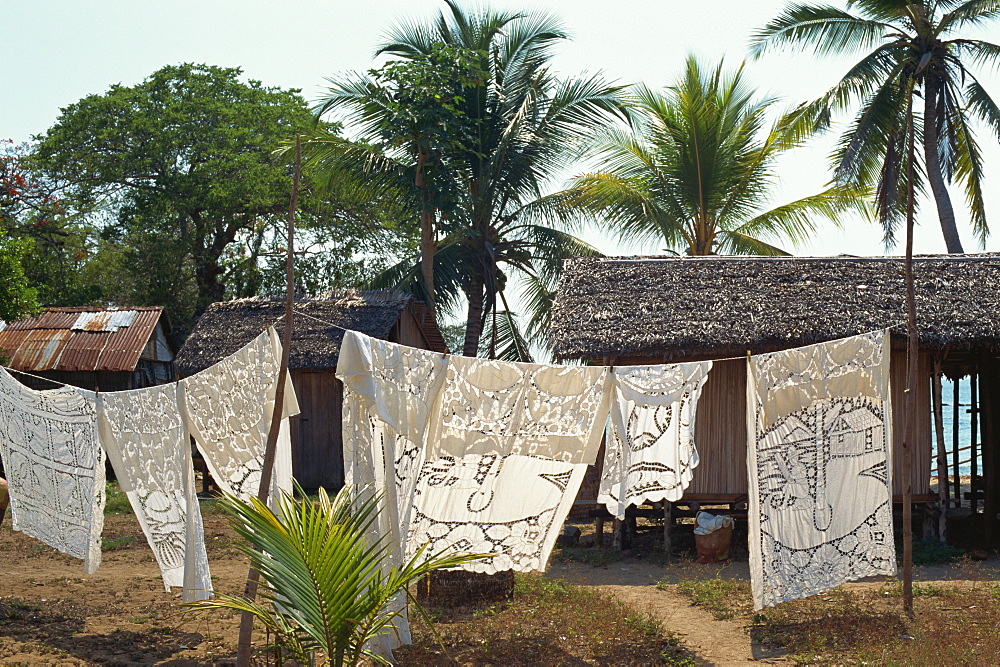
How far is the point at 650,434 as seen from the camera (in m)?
5.36

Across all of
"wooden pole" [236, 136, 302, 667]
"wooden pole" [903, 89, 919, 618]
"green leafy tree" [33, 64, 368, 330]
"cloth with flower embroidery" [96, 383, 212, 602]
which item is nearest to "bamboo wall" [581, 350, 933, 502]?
"wooden pole" [903, 89, 919, 618]

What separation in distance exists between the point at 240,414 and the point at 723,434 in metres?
4.95

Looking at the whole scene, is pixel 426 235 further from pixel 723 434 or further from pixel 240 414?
pixel 240 414

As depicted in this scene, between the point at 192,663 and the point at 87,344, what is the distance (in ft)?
36.1

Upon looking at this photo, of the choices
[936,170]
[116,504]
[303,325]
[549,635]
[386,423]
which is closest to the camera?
[386,423]

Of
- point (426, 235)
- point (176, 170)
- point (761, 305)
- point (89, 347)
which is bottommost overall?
point (761, 305)

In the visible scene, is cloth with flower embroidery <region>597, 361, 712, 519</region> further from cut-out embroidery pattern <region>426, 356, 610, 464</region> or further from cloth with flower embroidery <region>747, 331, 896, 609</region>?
cloth with flower embroidery <region>747, 331, 896, 609</region>

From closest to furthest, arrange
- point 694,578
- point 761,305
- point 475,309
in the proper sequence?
point 694,578 → point 761,305 → point 475,309

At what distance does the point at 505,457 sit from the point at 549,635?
49.5 inches

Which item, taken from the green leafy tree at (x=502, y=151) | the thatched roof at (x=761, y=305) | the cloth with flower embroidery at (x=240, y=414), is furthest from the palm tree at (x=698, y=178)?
the cloth with flower embroidery at (x=240, y=414)

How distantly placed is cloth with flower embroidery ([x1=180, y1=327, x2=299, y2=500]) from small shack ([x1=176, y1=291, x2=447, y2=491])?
7.54m

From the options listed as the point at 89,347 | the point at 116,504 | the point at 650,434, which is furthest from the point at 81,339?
the point at 650,434

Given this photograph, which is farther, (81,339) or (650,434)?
(81,339)

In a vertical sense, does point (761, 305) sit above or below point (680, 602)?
above
